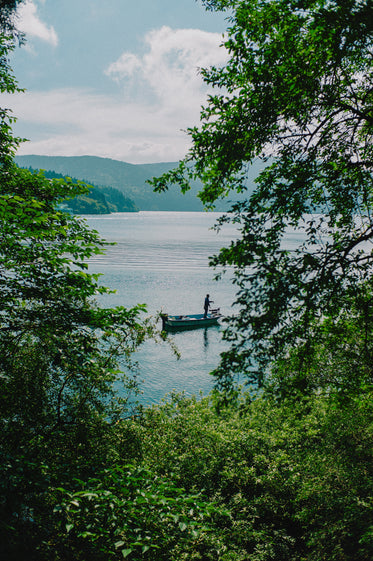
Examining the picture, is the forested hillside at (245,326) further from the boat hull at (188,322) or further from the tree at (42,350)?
the boat hull at (188,322)

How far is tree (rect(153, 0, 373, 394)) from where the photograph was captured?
5578 millimetres

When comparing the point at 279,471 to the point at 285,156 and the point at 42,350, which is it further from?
the point at 285,156

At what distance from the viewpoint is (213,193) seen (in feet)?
24.7

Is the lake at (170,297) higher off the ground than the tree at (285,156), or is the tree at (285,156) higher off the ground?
the tree at (285,156)

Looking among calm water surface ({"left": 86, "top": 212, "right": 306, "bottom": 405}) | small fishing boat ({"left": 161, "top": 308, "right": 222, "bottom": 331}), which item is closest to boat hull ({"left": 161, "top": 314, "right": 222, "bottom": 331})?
small fishing boat ({"left": 161, "top": 308, "right": 222, "bottom": 331})

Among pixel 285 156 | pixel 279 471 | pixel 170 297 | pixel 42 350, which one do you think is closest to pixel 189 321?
pixel 170 297

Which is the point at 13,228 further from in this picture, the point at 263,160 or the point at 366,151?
the point at 366,151

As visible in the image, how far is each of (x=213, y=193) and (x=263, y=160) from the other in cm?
136

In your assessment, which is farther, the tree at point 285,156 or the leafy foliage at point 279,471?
the leafy foliage at point 279,471

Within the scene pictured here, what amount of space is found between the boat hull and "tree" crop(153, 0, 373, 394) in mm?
31749

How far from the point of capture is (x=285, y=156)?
653 cm

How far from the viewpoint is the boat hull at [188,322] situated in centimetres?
3850

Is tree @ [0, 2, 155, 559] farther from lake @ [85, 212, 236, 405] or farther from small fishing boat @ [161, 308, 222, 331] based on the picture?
small fishing boat @ [161, 308, 222, 331]

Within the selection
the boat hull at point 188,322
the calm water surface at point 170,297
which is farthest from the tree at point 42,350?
the boat hull at point 188,322
